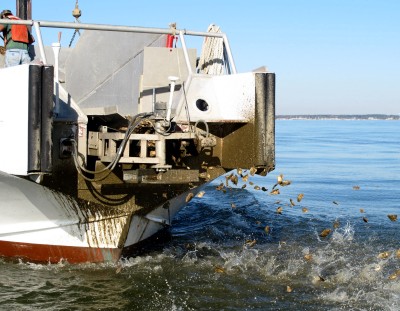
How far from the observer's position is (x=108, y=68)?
35.4 feet

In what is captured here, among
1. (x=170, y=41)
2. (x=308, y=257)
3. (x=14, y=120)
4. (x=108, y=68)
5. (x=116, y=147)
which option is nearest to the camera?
(x=14, y=120)

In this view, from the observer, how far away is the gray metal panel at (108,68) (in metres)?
10.4

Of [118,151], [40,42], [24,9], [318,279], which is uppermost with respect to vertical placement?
[24,9]

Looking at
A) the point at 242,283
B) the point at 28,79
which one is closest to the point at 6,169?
the point at 28,79

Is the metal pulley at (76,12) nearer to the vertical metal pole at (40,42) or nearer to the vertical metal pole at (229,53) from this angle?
the vertical metal pole at (229,53)

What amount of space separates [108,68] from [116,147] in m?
3.67

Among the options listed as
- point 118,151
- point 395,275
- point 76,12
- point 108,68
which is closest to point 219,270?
point 395,275

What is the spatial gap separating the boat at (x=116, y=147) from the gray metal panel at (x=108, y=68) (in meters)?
0.81

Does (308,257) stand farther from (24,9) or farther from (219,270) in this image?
(24,9)

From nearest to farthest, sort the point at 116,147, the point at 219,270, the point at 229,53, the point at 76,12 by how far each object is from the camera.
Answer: the point at 116,147 < the point at 219,270 < the point at 229,53 < the point at 76,12

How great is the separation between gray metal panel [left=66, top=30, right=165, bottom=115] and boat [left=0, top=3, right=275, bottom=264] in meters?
0.81

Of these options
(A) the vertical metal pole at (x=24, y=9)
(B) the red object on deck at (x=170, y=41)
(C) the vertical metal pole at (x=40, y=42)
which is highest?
(A) the vertical metal pole at (x=24, y=9)

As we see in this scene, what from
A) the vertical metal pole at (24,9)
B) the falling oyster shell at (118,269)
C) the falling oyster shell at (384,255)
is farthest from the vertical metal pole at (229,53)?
the vertical metal pole at (24,9)

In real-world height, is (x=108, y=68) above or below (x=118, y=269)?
above
